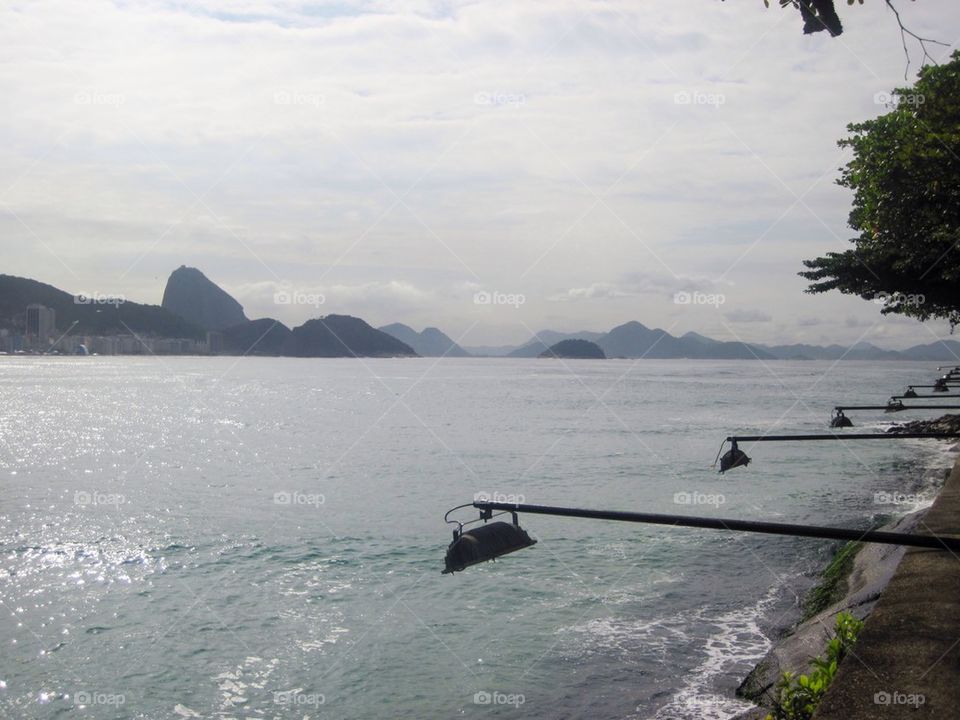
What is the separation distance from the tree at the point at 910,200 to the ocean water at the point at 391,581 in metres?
7.42

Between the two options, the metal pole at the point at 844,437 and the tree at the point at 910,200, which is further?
the tree at the point at 910,200

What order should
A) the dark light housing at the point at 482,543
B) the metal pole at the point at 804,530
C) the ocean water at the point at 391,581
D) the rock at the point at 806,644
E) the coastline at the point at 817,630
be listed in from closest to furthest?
the metal pole at the point at 804,530 < the dark light housing at the point at 482,543 < the coastline at the point at 817,630 < the rock at the point at 806,644 < the ocean water at the point at 391,581

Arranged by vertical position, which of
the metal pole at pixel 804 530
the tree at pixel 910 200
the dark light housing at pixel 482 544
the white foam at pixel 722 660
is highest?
the tree at pixel 910 200

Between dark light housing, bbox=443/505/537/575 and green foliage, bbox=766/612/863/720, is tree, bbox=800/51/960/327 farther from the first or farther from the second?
dark light housing, bbox=443/505/537/575

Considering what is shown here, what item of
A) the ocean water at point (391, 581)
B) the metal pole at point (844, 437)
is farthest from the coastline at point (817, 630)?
the metal pole at point (844, 437)

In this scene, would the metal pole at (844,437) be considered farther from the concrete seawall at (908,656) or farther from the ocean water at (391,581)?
the ocean water at (391,581)

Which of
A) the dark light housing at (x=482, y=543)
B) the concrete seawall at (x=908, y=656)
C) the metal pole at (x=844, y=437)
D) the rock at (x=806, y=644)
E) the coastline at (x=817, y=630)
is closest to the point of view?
the concrete seawall at (x=908, y=656)

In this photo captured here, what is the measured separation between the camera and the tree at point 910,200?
19.0 meters

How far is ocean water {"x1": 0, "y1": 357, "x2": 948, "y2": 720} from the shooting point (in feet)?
44.5

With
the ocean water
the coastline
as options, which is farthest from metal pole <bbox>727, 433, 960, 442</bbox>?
the ocean water

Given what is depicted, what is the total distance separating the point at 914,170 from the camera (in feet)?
65.2

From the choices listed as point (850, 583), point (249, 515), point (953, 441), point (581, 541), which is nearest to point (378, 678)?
point (850, 583)

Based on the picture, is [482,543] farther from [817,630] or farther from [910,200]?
[910,200]

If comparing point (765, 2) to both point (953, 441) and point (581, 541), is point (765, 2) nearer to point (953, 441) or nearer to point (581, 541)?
point (581, 541)
